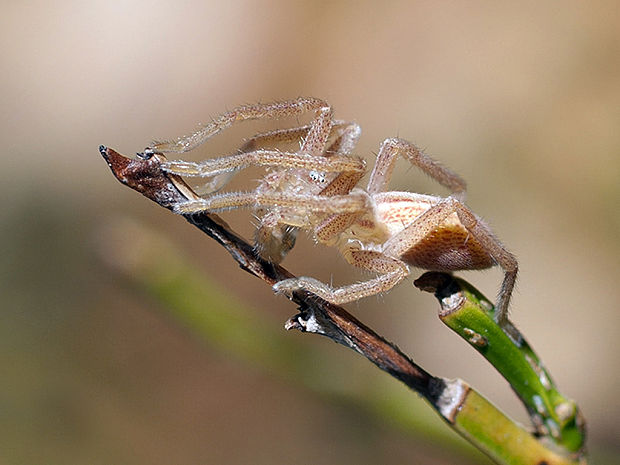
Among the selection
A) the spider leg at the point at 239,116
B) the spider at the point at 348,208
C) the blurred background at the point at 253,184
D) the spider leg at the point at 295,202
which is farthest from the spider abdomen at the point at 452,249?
the blurred background at the point at 253,184

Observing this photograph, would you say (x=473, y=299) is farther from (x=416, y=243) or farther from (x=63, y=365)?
(x=63, y=365)

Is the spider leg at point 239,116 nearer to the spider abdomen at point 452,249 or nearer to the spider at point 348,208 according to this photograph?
the spider at point 348,208

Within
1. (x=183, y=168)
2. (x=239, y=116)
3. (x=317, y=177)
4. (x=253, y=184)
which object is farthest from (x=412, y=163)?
(x=253, y=184)

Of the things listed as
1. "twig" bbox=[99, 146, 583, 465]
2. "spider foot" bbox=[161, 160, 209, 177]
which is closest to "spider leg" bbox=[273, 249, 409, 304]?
"twig" bbox=[99, 146, 583, 465]

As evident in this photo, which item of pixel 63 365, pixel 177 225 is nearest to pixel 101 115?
pixel 177 225

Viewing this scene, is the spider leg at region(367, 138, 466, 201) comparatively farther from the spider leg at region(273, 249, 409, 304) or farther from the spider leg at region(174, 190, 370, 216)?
the spider leg at region(273, 249, 409, 304)

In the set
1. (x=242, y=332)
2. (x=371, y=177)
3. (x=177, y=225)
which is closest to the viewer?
(x=371, y=177)
